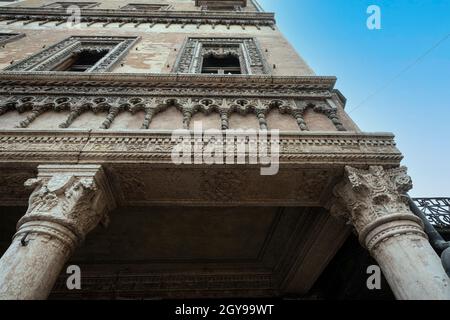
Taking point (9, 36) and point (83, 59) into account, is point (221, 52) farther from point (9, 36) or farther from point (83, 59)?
point (9, 36)

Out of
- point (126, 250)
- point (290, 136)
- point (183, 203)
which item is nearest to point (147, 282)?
point (126, 250)

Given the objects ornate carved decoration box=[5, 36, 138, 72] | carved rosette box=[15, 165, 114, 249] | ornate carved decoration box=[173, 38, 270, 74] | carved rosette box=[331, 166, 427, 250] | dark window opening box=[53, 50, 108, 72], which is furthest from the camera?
dark window opening box=[53, 50, 108, 72]

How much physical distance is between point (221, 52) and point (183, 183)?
4808mm

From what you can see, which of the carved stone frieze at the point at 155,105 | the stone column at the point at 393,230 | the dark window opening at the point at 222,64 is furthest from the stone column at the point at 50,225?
the dark window opening at the point at 222,64

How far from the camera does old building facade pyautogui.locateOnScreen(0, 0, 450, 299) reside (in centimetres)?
288

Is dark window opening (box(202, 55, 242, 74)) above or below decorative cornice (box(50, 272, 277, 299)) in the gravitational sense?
above

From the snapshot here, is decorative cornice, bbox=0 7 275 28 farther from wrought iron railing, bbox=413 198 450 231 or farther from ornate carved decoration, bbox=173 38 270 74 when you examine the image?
wrought iron railing, bbox=413 198 450 231

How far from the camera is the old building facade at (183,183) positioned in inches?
114

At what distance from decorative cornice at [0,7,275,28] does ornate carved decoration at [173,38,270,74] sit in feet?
5.74

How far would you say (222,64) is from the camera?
7.19 meters

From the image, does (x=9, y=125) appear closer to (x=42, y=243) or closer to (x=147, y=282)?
(x=42, y=243)

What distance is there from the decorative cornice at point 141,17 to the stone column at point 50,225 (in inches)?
285

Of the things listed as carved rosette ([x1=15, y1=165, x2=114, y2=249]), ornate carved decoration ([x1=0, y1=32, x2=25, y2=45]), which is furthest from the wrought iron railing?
ornate carved decoration ([x1=0, y1=32, x2=25, y2=45])

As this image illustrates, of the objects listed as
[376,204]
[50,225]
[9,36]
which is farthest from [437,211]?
[9,36]
